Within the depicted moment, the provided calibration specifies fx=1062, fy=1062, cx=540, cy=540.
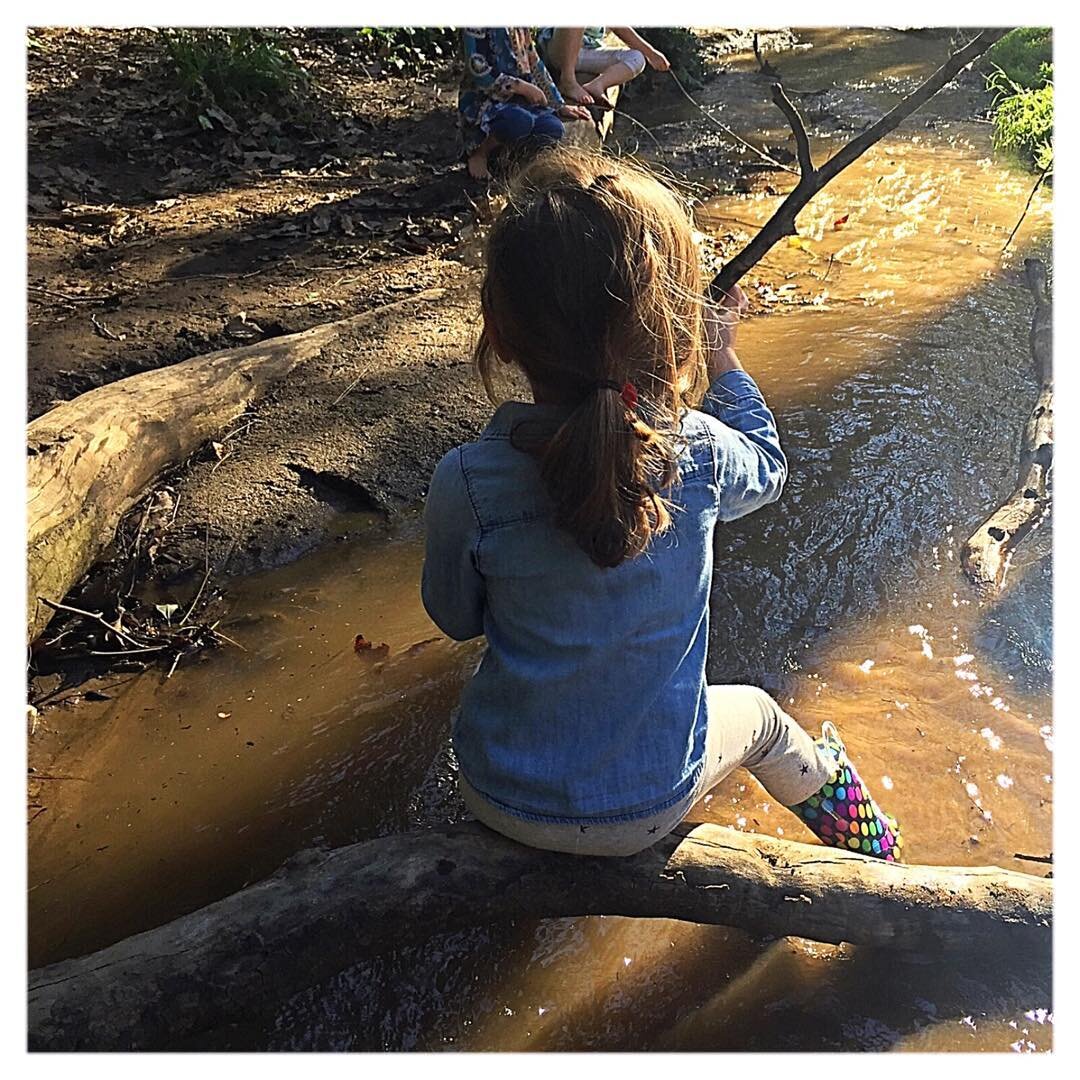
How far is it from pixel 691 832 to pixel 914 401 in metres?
2.86

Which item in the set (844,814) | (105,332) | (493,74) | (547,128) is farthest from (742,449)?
(493,74)

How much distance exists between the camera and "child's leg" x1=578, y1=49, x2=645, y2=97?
6785mm

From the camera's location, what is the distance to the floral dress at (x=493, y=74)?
232 inches

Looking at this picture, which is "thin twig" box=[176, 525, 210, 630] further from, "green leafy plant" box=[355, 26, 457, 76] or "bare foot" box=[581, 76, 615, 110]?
"green leafy plant" box=[355, 26, 457, 76]

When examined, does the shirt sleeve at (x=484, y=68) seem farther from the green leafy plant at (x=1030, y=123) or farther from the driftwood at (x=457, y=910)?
the driftwood at (x=457, y=910)

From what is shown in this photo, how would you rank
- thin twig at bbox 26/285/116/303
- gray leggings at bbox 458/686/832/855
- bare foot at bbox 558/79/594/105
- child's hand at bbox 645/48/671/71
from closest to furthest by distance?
1. gray leggings at bbox 458/686/832/855
2. thin twig at bbox 26/285/116/303
3. bare foot at bbox 558/79/594/105
4. child's hand at bbox 645/48/671/71

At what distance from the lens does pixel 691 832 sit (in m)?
2.12

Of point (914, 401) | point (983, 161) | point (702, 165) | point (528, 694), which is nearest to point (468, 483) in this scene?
point (528, 694)

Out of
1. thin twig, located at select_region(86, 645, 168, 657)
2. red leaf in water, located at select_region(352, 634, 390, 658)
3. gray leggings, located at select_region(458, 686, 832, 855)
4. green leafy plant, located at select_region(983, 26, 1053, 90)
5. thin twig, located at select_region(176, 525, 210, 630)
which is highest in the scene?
green leafy plant, located at select_region(983, 26, 1053, 90)

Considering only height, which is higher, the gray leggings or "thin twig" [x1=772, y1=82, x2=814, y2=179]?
"thin twig" [x1=772, y1=82, x2=814, y2=179]

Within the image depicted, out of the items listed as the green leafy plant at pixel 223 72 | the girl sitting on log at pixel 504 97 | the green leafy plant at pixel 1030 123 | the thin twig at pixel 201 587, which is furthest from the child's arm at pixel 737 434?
the green leafy plant at pixel 223 72

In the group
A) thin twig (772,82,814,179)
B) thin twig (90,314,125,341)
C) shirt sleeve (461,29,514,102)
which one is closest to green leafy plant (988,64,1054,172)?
shirt sleeve (461,29,514,102)

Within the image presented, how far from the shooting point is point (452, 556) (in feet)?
6.06

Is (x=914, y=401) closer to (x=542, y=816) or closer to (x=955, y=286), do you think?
(x=955, y=286)
